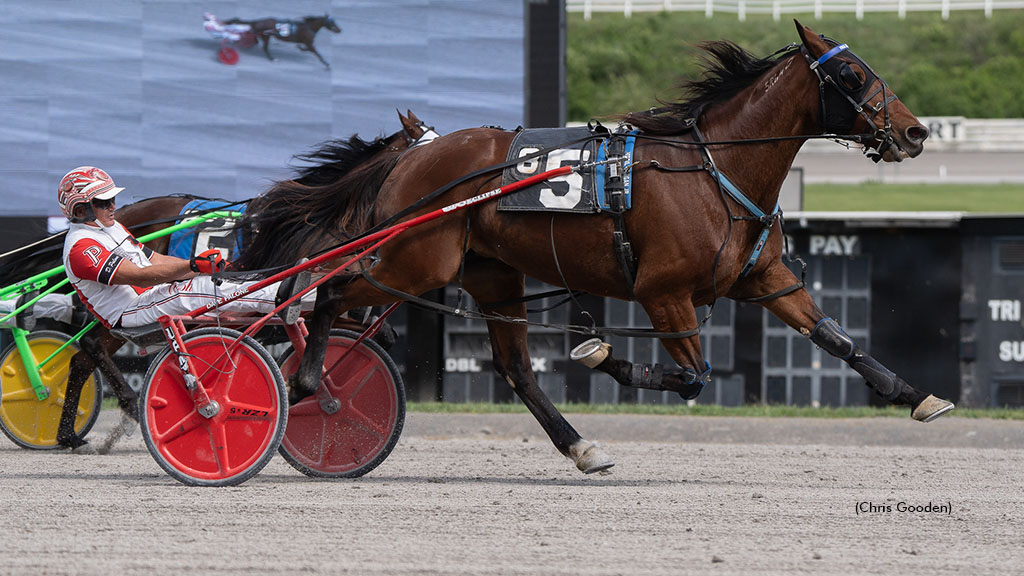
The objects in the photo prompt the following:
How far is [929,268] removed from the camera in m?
10.2

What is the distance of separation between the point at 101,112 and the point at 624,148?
595 cm

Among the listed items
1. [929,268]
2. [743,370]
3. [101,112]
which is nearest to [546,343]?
[743,370]

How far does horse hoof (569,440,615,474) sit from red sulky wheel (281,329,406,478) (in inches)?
34.1

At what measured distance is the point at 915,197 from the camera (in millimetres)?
21750

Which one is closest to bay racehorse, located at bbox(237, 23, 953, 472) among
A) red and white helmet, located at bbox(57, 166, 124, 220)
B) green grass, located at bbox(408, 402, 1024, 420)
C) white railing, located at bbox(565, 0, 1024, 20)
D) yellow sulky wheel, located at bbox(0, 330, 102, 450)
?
red and white helmet, located at bbox(57, 166, 124, 220)

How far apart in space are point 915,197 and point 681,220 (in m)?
16.9

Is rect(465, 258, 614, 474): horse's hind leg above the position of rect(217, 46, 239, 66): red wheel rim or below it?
below

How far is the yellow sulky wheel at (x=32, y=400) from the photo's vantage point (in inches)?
307

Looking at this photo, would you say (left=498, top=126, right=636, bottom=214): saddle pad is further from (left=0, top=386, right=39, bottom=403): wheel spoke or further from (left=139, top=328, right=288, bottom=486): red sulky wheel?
(left=0, top=386, right=39, bottom=403): wheel spoke

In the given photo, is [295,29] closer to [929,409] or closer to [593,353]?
[593,353]

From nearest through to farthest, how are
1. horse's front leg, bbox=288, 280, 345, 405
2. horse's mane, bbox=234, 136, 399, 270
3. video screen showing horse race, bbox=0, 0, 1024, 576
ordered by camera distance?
video screen showing horse race, bbox=0, 0, 1024, 576
horse's front leg, bbox=288, 280, 345, 405
horse's mane, bbox=234, 136, 399, 270

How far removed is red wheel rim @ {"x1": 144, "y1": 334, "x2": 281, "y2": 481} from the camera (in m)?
5.95

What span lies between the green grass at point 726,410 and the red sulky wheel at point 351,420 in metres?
3.21

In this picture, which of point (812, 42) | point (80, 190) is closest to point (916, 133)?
point (812, 42)
